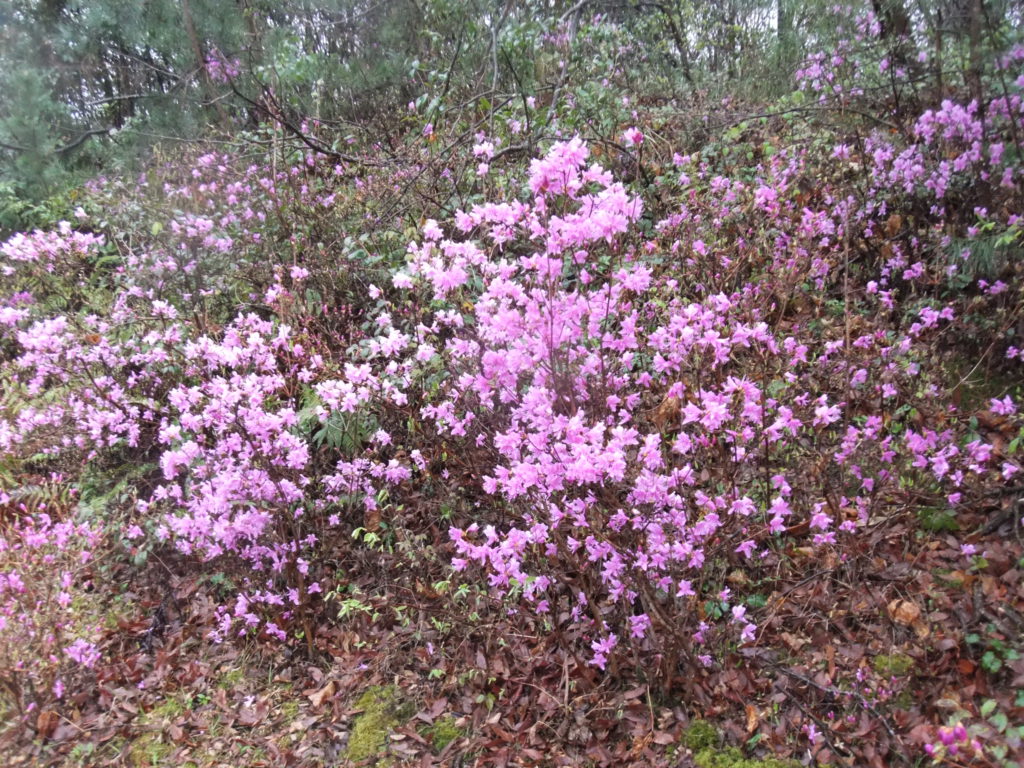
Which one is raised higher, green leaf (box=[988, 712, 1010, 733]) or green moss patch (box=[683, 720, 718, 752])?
green leaf (box=[988, 712, 1010, 733])

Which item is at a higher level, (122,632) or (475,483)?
(475,483)

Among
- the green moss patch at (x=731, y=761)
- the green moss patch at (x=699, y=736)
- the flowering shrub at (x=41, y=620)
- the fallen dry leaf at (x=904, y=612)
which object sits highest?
the flowering shrub at (x=41, y=620)

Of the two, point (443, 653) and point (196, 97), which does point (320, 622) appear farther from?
point (196, 97)

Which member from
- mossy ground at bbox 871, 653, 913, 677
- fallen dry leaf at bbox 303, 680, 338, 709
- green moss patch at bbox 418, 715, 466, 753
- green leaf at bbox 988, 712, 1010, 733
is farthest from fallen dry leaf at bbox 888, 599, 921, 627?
fallen dry leaf at bbox 303, 680, 338, 709

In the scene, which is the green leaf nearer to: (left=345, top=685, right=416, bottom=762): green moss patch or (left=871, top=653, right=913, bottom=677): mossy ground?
(left=871, top=653, right=913, bottom=677): mossy ground

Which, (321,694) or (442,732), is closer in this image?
(442,732)

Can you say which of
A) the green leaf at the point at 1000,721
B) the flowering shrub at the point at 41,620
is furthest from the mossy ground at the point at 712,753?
the flowering shrub at the point at 41,620

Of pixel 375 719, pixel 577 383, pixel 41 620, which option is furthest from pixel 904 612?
pixel 41 620

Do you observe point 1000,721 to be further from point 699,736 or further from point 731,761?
point 699,736

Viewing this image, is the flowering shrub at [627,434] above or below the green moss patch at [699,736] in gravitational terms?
above

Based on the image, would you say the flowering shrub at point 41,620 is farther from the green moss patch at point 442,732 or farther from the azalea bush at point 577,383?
the green moss patch at point 442,732

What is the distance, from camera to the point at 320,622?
3.80m

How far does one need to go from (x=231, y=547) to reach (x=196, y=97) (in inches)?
250

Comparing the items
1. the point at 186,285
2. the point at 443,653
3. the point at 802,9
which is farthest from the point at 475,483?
the point at 802,9
